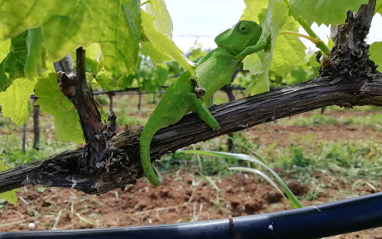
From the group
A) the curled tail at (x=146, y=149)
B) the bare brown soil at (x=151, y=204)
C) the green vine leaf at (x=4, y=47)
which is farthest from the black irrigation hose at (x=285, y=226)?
the bare brown soil at (x=151, y=204)

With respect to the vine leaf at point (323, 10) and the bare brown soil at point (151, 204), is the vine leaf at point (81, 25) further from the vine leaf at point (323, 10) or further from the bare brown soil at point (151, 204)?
the bare brown soil at point (151, 204)

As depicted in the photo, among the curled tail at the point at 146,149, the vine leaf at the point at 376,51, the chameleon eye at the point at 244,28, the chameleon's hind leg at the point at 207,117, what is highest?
the chameleon eye at the point at 244,28

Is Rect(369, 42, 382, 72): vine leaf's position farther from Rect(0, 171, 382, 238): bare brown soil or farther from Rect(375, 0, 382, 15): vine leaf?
Rect(0, 171, 382, 238): bare brown soil

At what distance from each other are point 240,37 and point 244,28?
0.08m

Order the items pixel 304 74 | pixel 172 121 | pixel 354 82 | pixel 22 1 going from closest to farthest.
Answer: pixel 22 1 < pixel 354 82 < pixel 172 121 < pixel 304 74

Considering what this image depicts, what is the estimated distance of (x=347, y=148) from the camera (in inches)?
248

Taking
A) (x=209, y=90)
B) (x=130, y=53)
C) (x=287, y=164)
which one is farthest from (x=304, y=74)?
(x=130, y=53)

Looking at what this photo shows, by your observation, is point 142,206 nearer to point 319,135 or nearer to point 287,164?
point 287,164

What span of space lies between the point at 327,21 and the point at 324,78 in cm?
24

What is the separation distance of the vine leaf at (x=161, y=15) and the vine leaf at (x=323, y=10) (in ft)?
1.16

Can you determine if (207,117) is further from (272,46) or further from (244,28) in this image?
(244,28)

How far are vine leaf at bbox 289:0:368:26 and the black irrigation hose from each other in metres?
0.44

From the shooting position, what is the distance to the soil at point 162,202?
350 cm

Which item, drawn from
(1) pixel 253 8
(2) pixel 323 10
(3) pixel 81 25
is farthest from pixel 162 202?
(3) pixel 81 25
